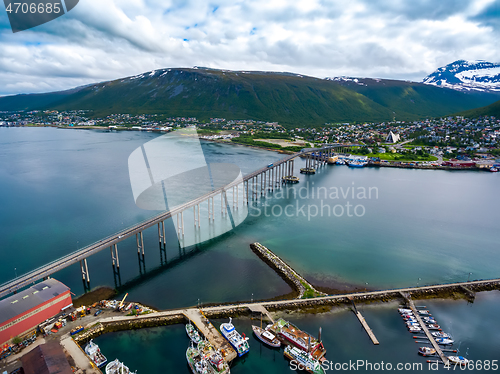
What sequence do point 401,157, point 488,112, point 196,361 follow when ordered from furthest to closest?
1. point 488,112
2. point 401,157
3. point 196,361

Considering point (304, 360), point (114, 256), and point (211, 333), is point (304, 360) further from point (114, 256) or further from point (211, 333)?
point (114, 256)

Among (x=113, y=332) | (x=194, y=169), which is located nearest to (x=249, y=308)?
(x=113, y=332)

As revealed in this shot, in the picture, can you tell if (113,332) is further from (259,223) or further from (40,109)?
(40,109)

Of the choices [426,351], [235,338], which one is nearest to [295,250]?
[235,338]

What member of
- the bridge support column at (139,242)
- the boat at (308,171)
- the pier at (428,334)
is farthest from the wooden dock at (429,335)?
the boat at (308,171)

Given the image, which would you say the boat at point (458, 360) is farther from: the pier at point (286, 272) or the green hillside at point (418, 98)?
the green hillside at point (418, 98)

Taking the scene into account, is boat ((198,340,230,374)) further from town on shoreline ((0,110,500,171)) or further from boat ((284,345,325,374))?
town on shoreline ((0,110,500,171))
